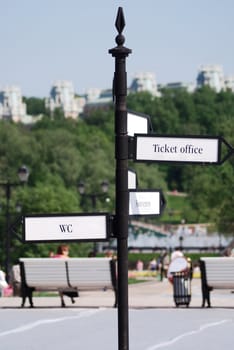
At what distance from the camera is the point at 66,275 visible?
20.6 meters

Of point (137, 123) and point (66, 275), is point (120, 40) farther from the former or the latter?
point (66, 275)

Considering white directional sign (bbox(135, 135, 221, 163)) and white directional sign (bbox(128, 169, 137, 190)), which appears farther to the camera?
white directional sign (bbox(128, 169, 137, 190))

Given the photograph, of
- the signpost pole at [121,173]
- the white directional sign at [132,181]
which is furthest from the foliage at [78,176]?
the signpost pole at [121,173]

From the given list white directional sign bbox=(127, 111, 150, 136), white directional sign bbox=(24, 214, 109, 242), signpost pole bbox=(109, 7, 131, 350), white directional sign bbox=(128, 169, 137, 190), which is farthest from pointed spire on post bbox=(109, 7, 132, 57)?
white directional sign bbox=(128, 169, 137, 190)

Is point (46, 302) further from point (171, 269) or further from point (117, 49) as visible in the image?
point (117, 49)

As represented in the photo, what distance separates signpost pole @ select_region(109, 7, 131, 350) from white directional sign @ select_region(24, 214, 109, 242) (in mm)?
1254

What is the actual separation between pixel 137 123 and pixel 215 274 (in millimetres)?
8402

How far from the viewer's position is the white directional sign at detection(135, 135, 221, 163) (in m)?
11.4

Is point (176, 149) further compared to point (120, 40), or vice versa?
point (176, 149)

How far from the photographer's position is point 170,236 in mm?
116438

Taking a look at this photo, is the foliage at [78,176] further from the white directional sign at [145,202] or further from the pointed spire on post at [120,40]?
the pointed spire on post at [120,40]

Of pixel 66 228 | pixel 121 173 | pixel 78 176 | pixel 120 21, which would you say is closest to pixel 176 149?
pixel 66 228

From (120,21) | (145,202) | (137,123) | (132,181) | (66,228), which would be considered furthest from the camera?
(132,181)

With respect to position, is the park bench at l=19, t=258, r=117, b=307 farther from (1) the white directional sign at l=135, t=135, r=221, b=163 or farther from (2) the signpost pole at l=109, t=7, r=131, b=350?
(2) the signpost pole at l=109, t=7, r=131, b=350
